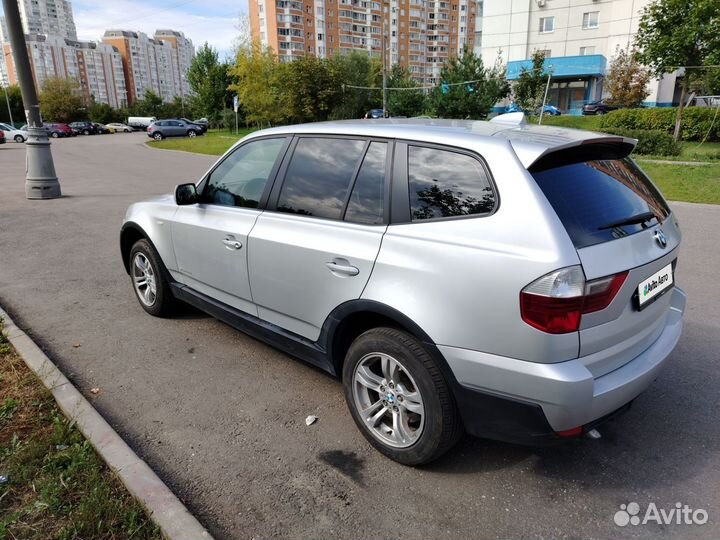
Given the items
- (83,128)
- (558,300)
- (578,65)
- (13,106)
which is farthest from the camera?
(13,106)

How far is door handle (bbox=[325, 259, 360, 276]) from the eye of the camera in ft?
9.24

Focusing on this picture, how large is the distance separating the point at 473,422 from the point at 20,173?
20.1 metres

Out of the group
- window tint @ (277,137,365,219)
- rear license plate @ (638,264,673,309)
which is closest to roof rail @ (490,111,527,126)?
window tint @ (277,137,365,219)

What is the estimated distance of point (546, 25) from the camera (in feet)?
177

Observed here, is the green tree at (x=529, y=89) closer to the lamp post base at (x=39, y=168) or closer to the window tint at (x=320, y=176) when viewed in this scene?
the lamp post base at (x=39, y=168)

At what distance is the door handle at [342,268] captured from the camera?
282cm

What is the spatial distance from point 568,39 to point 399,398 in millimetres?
59617

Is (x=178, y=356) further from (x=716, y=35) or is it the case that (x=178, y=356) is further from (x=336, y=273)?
(x=716, y=35)

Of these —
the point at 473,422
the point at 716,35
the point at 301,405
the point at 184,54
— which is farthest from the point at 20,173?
the point at 184,54

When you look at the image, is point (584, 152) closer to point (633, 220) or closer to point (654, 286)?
point (633, 220)

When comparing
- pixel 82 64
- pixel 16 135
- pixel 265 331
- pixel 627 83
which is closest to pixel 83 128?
pixel 16 135

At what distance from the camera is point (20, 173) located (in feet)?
59.3

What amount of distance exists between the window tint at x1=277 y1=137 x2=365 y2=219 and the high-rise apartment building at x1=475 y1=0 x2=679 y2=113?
5094 centimetres

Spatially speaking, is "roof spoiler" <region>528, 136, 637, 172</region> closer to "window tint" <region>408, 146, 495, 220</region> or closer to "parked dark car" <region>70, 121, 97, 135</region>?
"window tint" <region>408, 146, 495, 220</region>
